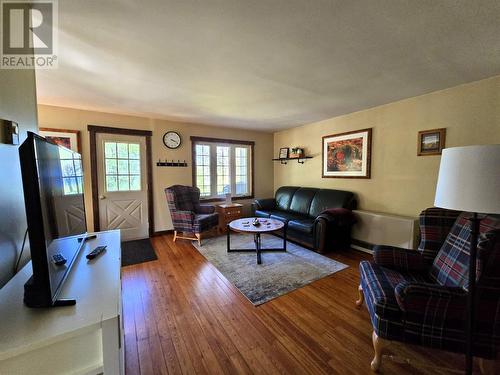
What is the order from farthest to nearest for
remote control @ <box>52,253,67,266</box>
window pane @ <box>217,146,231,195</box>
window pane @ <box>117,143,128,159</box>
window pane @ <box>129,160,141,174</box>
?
window pane @ <box>217,146,231,195</box>, window pane @ <box>129,160,141,174</box>, window pane @ <box>117,143,128,159</box>, remote control @ <box>52,253,67,266</box>

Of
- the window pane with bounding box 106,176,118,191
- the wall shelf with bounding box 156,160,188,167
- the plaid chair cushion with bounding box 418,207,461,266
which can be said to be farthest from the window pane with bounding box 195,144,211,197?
the plaid chair cushion with bounding box 418,207,461,266

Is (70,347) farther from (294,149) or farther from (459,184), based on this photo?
(294,149)

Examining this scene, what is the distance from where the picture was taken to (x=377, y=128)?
3455 millimetres

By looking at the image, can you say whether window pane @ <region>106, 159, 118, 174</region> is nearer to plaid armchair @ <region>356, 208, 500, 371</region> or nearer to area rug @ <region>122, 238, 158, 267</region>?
area rug @ <region>122, 238, 158, 267</region>

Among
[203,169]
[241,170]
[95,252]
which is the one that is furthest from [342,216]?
[95,252]

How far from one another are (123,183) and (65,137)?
1099mm

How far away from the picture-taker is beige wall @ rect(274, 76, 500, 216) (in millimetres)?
2475

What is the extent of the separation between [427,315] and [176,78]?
2.94m

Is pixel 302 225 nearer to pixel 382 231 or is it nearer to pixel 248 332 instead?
pixel 382 231

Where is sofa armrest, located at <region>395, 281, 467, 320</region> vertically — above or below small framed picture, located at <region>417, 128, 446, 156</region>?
below

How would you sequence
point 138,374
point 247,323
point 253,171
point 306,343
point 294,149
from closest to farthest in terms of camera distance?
point 138,374
point 306,343
point 247,323
point 294,149
point 253,171

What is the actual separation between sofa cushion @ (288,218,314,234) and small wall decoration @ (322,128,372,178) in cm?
117

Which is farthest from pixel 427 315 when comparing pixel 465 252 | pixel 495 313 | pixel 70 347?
pixel 70 347

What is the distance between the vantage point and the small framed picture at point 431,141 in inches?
110
